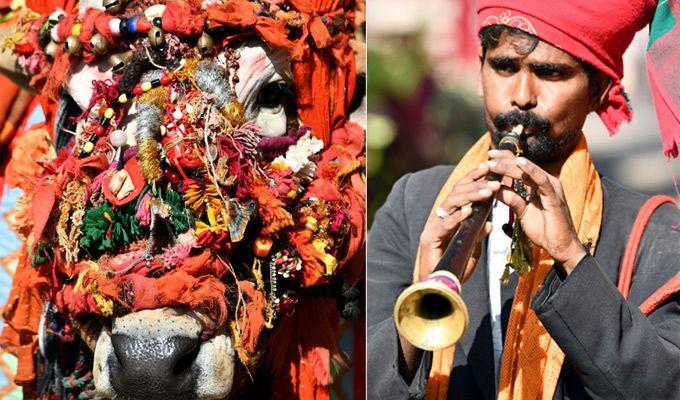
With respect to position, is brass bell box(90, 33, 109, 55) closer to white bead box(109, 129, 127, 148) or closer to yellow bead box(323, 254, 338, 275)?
white bead box(109, 129, 127, 148)

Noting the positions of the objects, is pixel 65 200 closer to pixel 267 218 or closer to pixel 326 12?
pixel 267 218

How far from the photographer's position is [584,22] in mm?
3693

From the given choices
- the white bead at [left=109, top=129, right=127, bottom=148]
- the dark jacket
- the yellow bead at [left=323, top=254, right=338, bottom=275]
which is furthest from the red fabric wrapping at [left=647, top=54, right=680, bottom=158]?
the white bead at [left=109, top=129, right=127, bottom=148]

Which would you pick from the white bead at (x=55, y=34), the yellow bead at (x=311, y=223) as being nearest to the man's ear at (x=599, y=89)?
the yellow bead at (x=311, y=223)

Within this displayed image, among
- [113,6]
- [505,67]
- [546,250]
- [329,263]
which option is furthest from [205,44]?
[546,250]

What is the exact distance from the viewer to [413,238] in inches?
159

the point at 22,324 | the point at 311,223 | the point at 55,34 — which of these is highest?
the point at 55,34

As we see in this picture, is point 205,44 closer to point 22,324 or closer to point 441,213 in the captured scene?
point 441,213

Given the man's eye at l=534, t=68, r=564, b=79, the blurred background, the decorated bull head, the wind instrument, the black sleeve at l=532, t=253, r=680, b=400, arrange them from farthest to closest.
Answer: the blurred background, the man's eye at l=534, t=68, r=564, b=79, the decorated bull head, the black sleeve at l=532, t=253, r=680, b=400, the wind instrument

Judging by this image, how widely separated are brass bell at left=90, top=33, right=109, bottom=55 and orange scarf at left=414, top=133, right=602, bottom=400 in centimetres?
116

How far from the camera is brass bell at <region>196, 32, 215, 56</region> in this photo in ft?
12.7

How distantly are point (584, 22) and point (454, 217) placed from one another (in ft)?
2.43

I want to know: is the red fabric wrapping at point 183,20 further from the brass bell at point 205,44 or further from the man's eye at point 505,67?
the man's eye at point 505,67

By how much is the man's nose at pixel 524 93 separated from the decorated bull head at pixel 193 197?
25.1 inches
